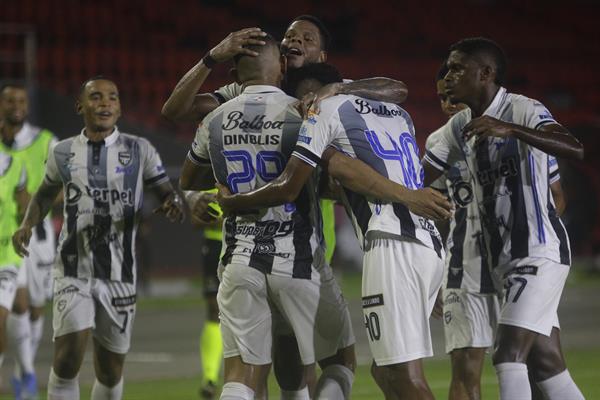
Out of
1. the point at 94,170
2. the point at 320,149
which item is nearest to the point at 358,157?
the point at 320,149

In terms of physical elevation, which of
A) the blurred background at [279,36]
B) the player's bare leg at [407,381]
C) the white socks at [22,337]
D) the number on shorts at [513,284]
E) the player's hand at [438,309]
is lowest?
the white socks at [22,337]

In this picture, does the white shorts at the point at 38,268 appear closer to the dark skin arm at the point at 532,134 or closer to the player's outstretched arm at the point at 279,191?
the player's outstretched arm at the point at 279,191

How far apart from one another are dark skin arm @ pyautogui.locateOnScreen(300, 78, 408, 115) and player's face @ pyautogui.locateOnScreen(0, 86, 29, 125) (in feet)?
16.2

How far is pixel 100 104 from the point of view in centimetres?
798

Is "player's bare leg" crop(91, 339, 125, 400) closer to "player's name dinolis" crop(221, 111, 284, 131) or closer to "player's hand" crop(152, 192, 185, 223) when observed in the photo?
"player's hand" crop(152, 192, 185, 223)

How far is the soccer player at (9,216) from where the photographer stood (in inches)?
373

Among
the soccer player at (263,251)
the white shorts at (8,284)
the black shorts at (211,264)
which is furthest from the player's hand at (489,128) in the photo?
the white shorts at (8,284)

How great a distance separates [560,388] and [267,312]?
66.5 inches

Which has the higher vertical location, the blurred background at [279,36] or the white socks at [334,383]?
the blurred background at [279,36]

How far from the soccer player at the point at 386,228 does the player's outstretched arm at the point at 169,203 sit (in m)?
1.77

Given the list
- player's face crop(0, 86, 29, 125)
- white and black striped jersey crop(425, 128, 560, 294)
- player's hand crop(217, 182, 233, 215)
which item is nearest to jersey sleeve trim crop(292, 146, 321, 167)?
player's hand crop(217, 182, 233, 215)

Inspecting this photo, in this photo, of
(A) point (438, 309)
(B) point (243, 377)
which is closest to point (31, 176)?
(A) point (438, 309)

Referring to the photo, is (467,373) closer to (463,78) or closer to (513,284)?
(513,284)

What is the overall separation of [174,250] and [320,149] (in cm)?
1603
